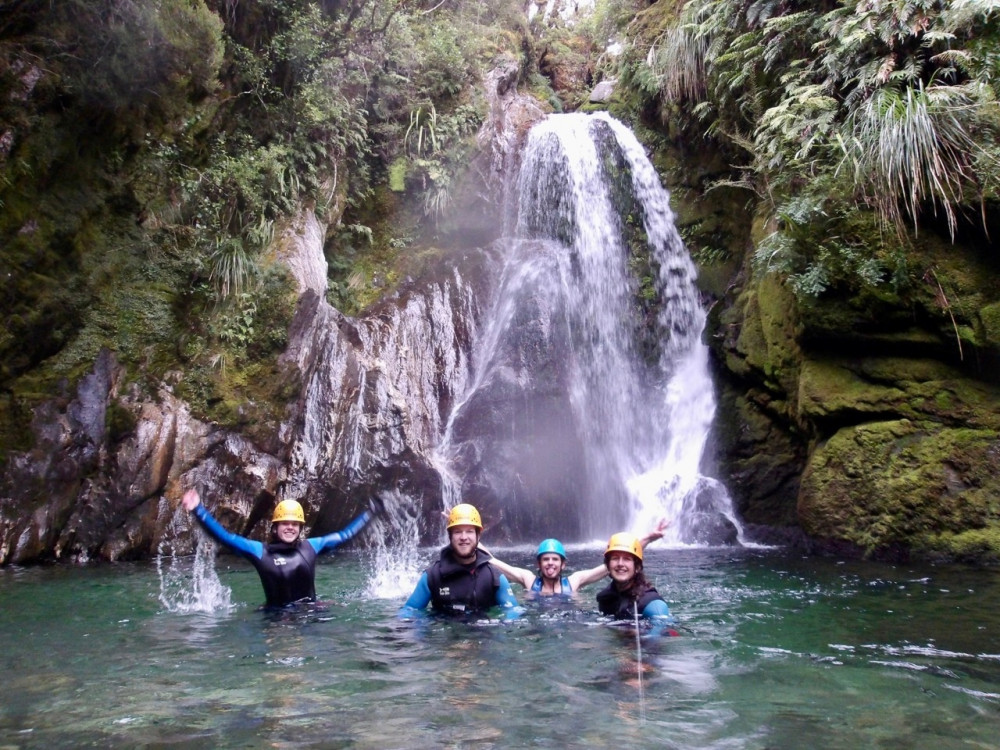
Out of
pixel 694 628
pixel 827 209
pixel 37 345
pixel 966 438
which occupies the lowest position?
pixel 694 628

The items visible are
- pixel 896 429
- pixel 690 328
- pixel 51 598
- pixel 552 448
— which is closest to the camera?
pixel 51 598

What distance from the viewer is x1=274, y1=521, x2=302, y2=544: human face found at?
19.1ft

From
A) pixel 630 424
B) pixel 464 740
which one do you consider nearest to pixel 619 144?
pixel 630 424

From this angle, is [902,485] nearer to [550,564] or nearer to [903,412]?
[903,412]

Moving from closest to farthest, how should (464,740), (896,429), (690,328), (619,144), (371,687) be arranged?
1. (464,740)
2. (371,687)
3. (896,429)
4. (690,328)
5. (619,144)

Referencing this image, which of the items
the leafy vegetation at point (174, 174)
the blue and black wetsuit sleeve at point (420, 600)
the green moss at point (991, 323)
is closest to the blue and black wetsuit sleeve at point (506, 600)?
the blue and black wetsuit sleeve at point (420, 600)

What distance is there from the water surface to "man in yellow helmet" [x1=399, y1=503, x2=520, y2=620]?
8.8 inches

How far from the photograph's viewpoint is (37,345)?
9.26 meters

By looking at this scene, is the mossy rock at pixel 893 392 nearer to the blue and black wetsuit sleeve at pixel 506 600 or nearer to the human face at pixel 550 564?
the human face at pixel 550 564

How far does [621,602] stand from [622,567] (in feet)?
0.93

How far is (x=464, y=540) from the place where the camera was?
5465 millimetres

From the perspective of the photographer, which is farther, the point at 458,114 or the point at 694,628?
the point at 458,114

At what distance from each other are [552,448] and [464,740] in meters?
9.06

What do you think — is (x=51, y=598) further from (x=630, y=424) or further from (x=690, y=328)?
(x=690, y=328)
